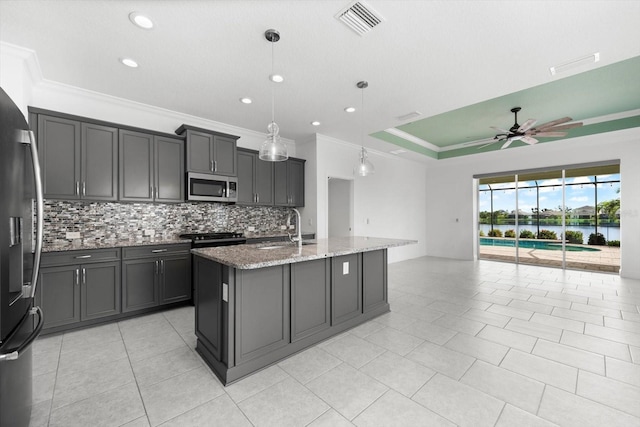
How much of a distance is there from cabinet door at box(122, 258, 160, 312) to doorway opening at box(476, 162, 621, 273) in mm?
7653

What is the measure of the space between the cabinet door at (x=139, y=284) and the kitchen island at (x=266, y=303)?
126 cm

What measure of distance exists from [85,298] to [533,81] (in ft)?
18.9

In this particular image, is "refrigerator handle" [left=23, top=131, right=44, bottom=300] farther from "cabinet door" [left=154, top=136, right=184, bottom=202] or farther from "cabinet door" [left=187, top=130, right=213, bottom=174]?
"cabinet door" [left=187, top=130, right=213, bottom=174]

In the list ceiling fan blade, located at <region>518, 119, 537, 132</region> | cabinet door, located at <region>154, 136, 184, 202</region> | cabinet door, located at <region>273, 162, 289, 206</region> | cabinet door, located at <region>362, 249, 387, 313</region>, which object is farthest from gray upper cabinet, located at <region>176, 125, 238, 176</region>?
ceiling fan blade, located at <region>518, 119, 537, 132</region>

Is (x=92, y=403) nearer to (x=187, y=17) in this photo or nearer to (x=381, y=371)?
(x=381, y=371)

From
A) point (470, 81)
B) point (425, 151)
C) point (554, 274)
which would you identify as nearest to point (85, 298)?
point (470, 81)

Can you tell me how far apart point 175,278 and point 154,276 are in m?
0.25

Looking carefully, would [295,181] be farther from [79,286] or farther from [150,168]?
[79,286]

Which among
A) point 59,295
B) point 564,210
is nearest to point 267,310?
point 59,295

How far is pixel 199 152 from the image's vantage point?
407cm

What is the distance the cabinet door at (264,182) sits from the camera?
16.0 feet

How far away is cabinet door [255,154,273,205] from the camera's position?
16.0ft

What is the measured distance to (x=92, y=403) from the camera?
181 centimetres

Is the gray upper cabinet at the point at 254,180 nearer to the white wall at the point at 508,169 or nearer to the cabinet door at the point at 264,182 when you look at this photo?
the cabinet door at the point at 264,182
